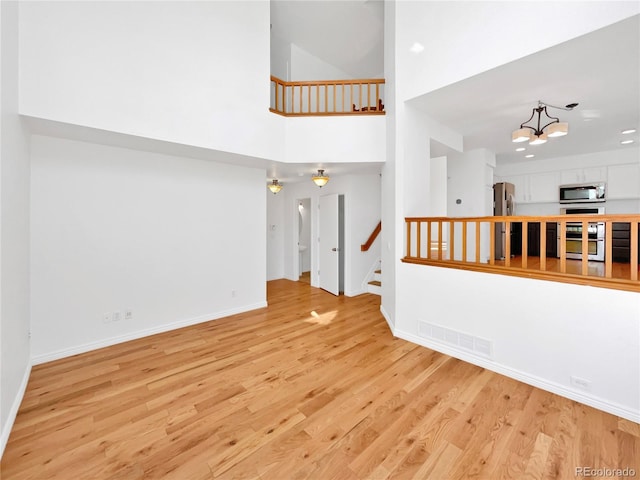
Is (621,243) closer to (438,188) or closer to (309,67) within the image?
(438,188)

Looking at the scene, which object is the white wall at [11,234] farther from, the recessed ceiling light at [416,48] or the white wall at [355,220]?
the white wall at [355,220]

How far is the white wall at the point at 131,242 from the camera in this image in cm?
289

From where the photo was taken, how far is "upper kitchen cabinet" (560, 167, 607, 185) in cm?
568

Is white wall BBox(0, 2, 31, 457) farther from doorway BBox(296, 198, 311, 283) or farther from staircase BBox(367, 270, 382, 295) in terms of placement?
doorway BBox(296, 198, 311, 283)

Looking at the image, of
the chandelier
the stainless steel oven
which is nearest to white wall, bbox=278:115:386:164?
the chandelier

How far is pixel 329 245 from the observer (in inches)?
226

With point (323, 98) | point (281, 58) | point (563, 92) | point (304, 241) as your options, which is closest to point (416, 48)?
point (563, 92)

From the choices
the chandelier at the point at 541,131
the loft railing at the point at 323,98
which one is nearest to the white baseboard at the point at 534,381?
the chandelier at the point at 541,131

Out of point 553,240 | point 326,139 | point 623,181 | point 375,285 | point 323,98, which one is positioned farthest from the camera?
point 553,240

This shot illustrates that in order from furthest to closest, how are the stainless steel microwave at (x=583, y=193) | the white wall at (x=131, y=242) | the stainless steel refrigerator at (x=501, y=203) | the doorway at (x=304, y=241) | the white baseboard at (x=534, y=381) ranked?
the doorway at (x=304, y=241), the stainless steel refrigerator at (x=501, y=203), the stainless steel microwave at (x=583, y=193), the white wall at (x=131, y=242), the white baseboard at (x=534, y=381)

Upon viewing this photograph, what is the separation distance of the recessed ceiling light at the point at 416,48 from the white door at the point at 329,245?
2.79 metres

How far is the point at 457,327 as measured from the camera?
9.74ft

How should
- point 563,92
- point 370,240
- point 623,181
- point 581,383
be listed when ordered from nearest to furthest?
point 581,383 < point 563,92 < point 623,181 < point 370,240

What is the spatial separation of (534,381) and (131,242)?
4.56 m
